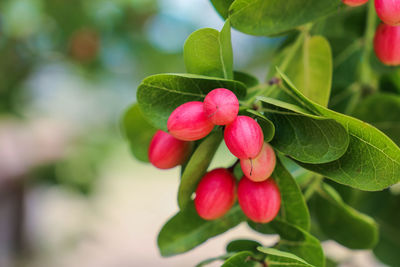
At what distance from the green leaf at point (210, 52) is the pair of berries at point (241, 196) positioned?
104 mm

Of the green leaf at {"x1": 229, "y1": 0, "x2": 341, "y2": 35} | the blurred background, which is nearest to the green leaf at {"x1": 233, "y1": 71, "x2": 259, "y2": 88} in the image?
the green leaf at {"x1": 229, "y1": 0, "x2": 341, "y2": 35}

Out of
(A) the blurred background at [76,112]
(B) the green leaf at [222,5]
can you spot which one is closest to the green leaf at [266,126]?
(B) the green leaf at [222,5]

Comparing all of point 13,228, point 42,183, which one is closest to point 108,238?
point 13,228

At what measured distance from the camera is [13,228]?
3008mm

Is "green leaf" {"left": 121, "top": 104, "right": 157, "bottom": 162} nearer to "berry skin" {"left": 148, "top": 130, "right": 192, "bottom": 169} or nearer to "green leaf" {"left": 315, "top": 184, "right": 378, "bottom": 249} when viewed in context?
"berry skin" {"left": 148, "top": 130, "right": 192, "bottom": 169}

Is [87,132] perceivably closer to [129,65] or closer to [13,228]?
[129,65]

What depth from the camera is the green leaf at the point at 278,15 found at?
453mm

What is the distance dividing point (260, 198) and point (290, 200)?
0.18 ft

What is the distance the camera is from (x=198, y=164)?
0.44 meters

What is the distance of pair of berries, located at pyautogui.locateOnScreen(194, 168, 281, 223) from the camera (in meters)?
0.43

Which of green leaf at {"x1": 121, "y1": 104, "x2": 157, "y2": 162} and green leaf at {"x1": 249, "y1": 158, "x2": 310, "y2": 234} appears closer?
green leaf at {"x1": 249, "y1": 158, "x2": 310, "y2": 234}

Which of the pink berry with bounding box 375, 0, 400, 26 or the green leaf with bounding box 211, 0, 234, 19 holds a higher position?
the green leaf with bounding box 211, 0, 234, 19

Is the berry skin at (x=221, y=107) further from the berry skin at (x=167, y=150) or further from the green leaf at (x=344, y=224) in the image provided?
the green leaf at (x=344, y=224)

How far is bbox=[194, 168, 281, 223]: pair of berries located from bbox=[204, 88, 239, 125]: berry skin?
77 millimetres
